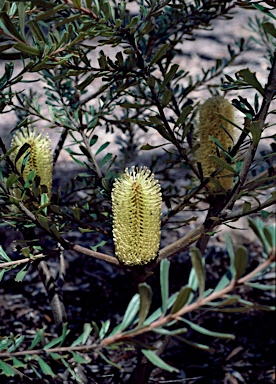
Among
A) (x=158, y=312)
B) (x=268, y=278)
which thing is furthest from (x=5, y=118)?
(x=158, y=312)

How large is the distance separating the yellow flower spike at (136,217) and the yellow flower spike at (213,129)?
184 millimetres

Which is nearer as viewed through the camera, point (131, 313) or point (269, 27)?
point (131, 313)

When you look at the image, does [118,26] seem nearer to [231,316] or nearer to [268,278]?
[231,316]

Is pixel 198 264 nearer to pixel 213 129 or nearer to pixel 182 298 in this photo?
pixel 182 298

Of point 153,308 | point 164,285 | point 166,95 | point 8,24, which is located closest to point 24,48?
point 8,24

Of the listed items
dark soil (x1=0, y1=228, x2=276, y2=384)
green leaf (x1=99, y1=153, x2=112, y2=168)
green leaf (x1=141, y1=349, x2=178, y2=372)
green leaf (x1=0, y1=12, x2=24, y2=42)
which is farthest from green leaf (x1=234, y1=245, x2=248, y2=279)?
dark soil (x1=0, y1=228, x2=276, y2=384)

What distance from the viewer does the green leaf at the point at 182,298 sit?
49cm

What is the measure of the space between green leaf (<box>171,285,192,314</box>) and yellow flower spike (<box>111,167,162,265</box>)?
0.27m

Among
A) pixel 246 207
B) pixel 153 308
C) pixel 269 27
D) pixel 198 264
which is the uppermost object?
pixel 269 27

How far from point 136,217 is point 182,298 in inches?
11.3

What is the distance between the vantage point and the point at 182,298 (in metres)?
0.50

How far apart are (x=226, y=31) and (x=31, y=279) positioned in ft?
10.3

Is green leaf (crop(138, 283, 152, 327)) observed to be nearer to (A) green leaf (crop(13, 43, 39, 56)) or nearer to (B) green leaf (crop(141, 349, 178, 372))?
(B) green leaf (crop(141, 349, 178, 372))

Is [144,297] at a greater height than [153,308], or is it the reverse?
[144,297]
